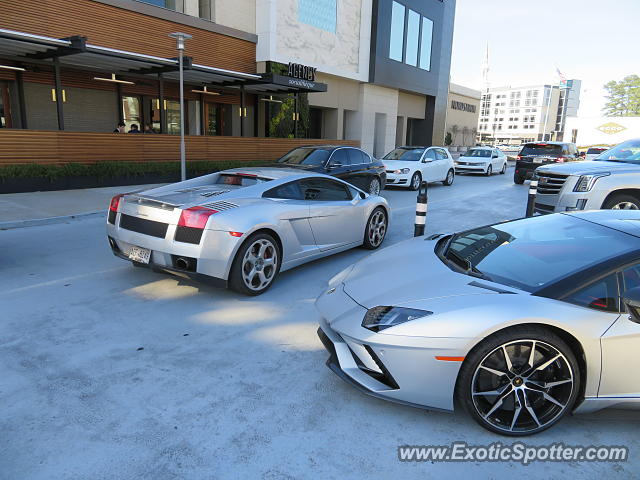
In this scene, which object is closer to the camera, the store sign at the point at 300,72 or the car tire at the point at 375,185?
the car tire at the point at 375,185

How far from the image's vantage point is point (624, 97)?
114 m

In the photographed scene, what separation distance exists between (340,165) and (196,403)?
950 cm

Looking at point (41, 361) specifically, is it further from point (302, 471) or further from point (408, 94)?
point (408, 94)

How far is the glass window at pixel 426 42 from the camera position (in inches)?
1298

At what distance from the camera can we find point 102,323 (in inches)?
176

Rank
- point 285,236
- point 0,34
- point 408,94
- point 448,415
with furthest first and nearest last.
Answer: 1. point 408,94
2. point 0,34
3. point 285,236
4. point 448,415

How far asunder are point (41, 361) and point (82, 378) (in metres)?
0.49

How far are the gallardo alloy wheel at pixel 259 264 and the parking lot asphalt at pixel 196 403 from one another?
8.0 inches

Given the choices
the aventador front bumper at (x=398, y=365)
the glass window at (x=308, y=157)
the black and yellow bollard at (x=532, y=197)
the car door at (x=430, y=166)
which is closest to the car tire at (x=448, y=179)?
the car door at (x=430, y=166)

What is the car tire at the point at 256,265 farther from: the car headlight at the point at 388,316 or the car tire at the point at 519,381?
the car tire at the point at 519,381

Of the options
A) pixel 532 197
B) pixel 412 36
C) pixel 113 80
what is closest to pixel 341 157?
pixel 532 197

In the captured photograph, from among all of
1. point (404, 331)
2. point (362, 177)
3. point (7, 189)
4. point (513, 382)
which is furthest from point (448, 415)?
point (7, 189)

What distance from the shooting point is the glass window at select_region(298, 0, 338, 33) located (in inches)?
892

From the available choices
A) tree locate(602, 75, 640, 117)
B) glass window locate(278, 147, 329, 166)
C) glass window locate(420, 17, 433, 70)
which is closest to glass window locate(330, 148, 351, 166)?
glass window locate(278, 147, 329, 166)
